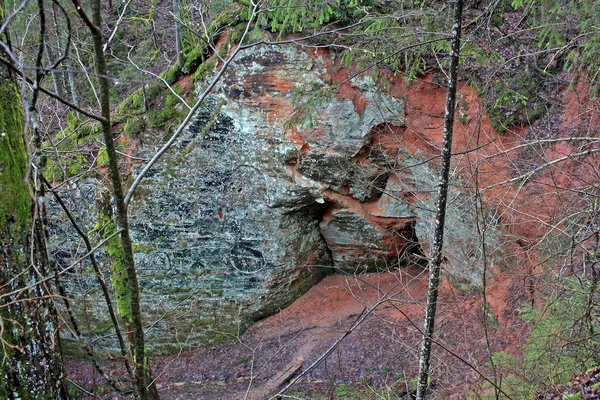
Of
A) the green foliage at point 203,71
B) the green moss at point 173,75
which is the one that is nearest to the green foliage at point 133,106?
the green moss at point 173,75

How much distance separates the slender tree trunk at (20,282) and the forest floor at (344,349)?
5.26 m

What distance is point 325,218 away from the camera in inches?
409

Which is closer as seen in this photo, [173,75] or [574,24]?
[574,24]

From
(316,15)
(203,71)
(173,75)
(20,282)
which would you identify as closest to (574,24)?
(316,15)

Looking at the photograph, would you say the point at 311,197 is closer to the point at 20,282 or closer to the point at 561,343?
the point at 561,343

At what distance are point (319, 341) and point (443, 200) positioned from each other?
20.4 feet

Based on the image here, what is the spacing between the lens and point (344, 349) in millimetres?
8992

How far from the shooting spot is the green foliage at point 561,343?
165 inches

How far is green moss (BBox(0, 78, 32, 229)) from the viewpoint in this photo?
185cm

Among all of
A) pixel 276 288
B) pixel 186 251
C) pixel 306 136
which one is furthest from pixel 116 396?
pixel 306 136

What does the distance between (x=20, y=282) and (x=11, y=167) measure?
49 centimetres

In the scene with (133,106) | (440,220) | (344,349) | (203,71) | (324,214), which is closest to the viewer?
(440,220)

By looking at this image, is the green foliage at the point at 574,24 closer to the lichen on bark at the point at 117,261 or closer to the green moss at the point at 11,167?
the green moss at the point at 11,167

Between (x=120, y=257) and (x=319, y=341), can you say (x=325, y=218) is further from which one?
(x=120, y=257)
